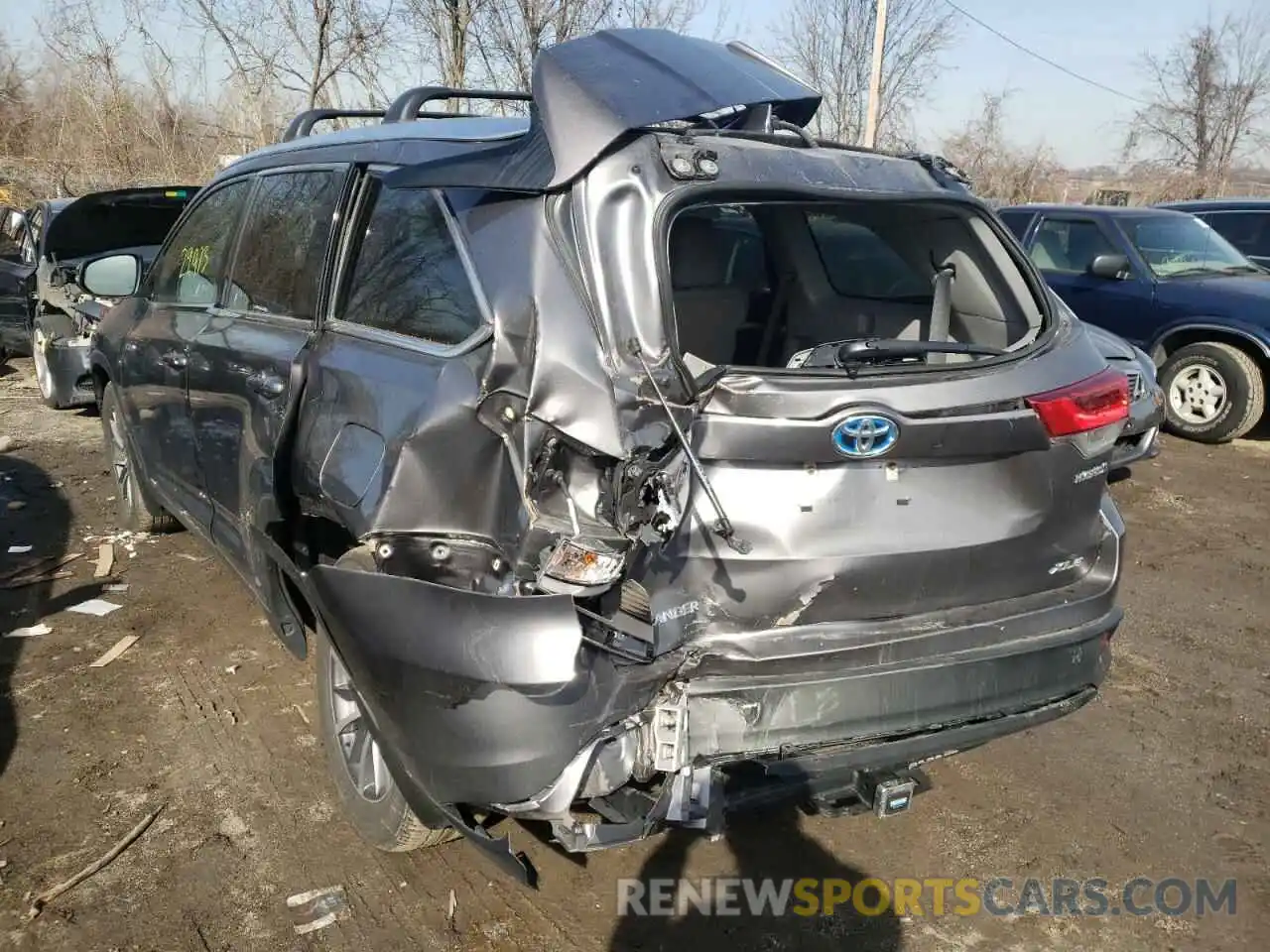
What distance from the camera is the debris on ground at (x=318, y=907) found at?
2594mm

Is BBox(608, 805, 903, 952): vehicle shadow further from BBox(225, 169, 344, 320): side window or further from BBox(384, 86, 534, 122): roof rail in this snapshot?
BBox(384, 86, 534, 122): roof rail

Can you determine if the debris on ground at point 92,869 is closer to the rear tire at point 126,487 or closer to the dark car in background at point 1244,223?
the rear tire at point 126,487

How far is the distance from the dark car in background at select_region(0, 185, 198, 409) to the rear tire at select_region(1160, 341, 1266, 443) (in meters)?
7.90

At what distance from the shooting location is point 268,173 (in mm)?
3631

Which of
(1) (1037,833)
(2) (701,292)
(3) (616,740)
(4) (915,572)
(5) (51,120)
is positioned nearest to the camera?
(3) (616,740)

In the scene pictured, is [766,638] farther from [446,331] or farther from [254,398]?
[254,398]

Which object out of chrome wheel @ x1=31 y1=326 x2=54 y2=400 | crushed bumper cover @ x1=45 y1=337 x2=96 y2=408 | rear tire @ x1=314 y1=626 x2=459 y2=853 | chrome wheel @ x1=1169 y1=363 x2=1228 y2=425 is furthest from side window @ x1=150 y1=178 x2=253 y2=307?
chrome wheel @ x1=1169 y1=363 x2=1228 y2=425

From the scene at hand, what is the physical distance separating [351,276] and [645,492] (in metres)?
1.42

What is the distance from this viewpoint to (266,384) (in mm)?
3098

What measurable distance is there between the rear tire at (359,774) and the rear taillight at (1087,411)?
191 centimetres

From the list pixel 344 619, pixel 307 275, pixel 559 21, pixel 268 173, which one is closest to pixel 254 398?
pixel 307 275

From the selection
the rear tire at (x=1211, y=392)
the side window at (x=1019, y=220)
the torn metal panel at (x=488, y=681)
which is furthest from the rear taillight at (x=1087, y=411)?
the side window at (x=1019, y=220)

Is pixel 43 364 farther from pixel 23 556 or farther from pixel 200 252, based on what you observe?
pixel 200 252

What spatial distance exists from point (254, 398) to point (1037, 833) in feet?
9.17
